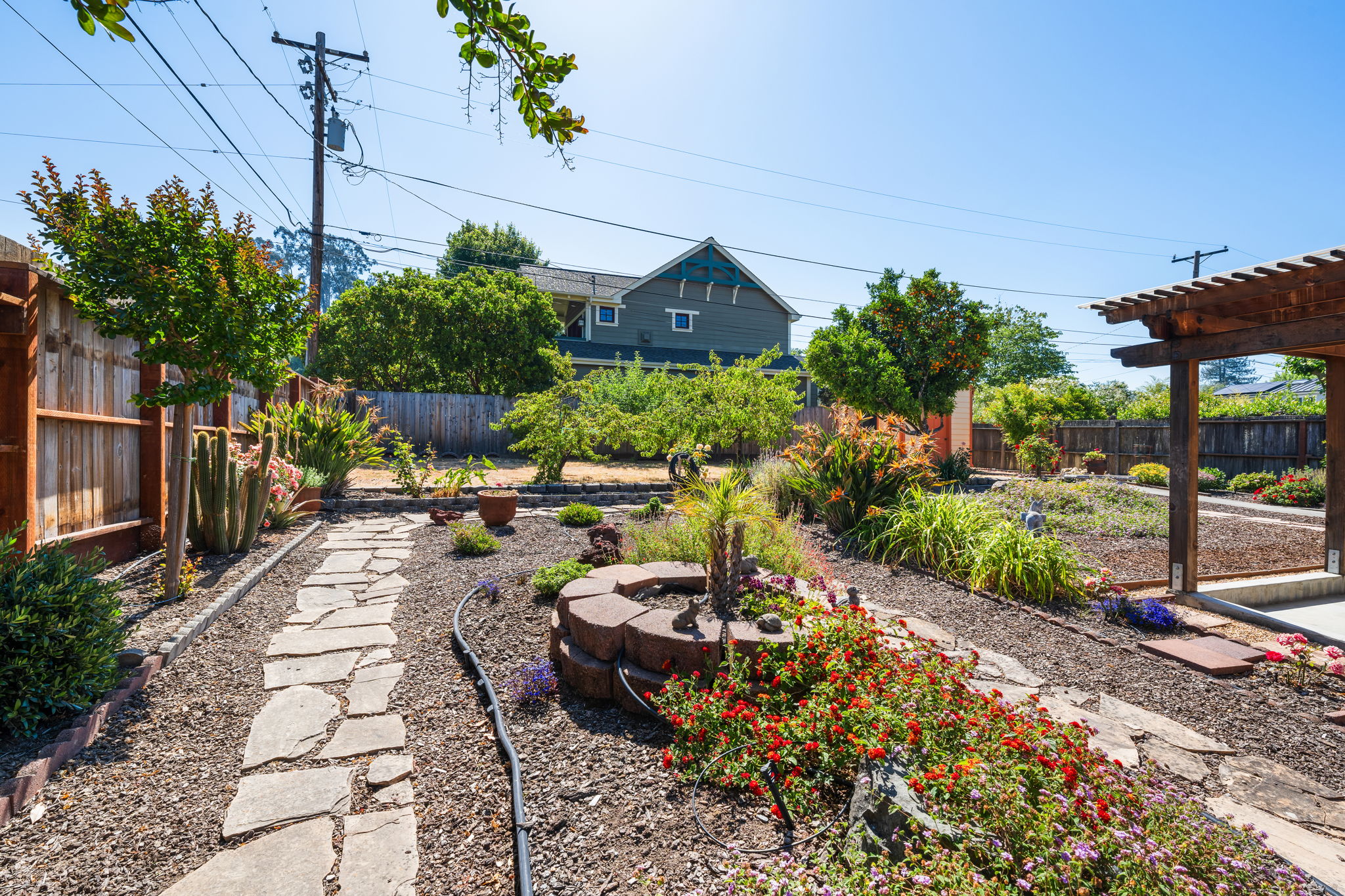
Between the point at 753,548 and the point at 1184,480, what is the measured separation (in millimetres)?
3420

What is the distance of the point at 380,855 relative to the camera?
175 cm

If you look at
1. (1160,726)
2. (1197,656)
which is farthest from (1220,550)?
(1160,726)

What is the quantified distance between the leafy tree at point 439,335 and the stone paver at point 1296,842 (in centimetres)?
1461

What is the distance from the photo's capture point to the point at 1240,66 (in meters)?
7.61

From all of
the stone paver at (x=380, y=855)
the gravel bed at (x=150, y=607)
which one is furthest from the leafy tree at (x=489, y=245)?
the stone paver at (x=380, y=855)

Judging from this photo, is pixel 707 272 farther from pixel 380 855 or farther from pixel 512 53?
pixel 380 855

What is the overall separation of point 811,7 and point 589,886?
6.58 m

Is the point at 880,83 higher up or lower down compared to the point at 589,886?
higher up

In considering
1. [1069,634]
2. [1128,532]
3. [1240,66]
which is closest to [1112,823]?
[1069,634]

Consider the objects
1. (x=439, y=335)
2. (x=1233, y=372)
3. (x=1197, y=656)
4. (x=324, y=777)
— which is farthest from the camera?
(x=1233, y=372)

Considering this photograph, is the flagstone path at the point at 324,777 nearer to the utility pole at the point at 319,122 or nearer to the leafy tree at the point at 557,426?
the leafy tree at the point at 557,426

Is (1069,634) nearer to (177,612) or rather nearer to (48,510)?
(177,612)

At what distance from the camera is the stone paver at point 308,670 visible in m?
2.91

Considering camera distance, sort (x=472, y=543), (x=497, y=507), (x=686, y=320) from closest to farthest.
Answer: (x=472, y=543), (x=497, y=507), (x=686, y=320)
